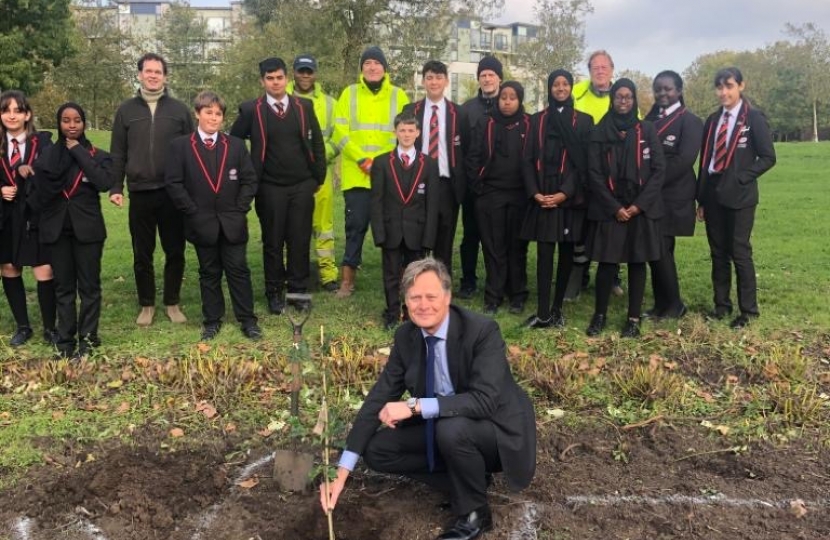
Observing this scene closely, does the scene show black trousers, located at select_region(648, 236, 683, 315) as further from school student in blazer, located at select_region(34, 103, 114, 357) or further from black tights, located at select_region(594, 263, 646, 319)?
school student in blazer, located at select_region(34, 103, 114, 357)

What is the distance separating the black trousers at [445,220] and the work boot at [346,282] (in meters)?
1.13

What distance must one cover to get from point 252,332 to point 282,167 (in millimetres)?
1656

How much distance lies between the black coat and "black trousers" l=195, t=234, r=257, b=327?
3.77 meters

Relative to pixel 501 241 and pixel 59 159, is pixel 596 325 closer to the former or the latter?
pixel 501 241

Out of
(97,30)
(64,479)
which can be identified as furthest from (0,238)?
(97,30)

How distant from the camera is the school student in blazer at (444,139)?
7.21m

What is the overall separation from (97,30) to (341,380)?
35.3 meters

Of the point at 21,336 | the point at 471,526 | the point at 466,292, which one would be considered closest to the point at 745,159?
the point at 466,292

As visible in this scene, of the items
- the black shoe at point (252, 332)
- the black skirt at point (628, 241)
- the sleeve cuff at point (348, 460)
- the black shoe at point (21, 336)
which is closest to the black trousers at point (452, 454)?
the sleeve cuff at point (348, 460)

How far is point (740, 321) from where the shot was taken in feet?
22.2

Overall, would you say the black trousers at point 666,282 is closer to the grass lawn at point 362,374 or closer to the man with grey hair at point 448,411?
the grass lawn at point 362,374

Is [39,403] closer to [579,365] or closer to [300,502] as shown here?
[300,502]

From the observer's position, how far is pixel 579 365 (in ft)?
19.0

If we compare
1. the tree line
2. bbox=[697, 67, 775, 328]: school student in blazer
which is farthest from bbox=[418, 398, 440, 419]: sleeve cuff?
the tree line
